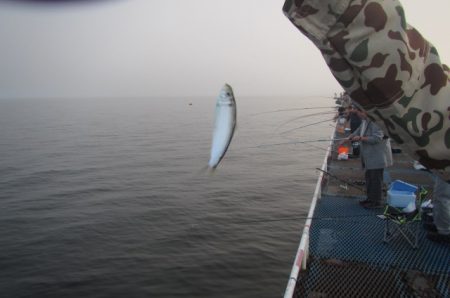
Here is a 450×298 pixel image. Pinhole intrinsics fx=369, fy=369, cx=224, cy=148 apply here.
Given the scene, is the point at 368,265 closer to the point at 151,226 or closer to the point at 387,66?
the point at 387,66

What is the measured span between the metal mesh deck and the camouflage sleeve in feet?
18.1

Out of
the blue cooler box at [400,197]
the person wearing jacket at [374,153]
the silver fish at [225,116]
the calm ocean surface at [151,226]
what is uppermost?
the silver fish at [225,116]

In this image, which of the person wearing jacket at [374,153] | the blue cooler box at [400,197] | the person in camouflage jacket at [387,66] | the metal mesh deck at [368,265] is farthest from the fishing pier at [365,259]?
the person in camouflage jacket at [387,66]

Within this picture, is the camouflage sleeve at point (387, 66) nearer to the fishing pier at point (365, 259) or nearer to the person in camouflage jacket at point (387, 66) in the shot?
the person in camouflage jacket at point (387, 66)

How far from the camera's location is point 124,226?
1582 centimetres

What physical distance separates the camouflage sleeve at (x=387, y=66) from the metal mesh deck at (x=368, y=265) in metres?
5.50

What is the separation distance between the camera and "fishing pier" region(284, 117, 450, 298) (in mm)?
6581

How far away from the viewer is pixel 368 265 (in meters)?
7.33

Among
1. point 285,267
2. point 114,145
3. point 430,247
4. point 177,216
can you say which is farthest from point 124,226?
point 114,145

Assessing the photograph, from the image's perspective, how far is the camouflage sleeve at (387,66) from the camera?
60.9 inches

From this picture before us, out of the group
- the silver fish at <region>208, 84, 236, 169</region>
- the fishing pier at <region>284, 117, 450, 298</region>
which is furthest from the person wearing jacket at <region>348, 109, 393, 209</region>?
the silver fish at <region>208, 84, 236, 169</region>

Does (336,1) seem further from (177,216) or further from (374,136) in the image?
(177,216)

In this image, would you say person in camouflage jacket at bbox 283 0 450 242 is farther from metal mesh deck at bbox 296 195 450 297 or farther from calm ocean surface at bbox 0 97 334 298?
calm ocean surface at bbox 0 97 334 298

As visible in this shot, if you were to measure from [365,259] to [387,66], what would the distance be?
6.84 metres
